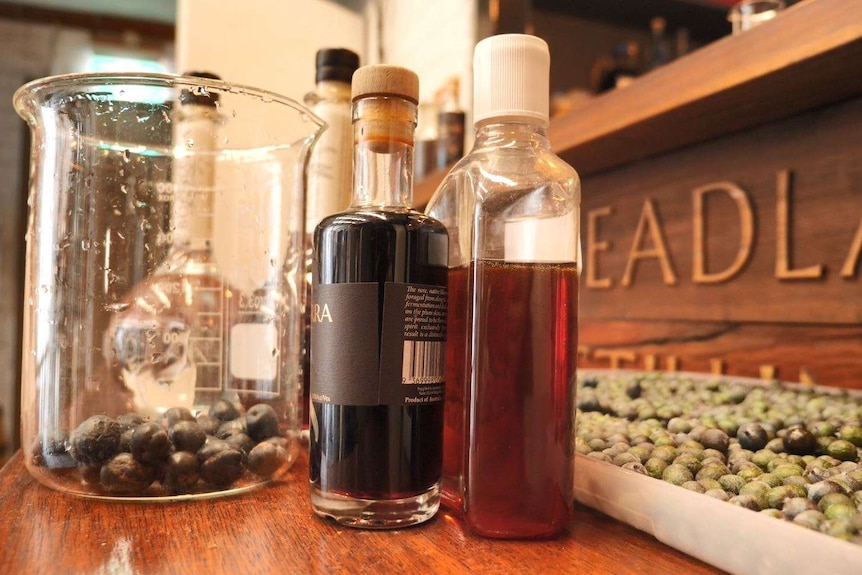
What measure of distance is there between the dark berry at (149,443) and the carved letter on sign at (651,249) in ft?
3.09

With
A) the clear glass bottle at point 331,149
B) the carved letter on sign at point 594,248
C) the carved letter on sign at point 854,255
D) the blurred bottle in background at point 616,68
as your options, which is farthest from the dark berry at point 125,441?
the blurred bottle in background at point 616,68

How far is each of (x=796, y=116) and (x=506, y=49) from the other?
678mm

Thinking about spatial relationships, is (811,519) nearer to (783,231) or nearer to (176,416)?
(176,416)

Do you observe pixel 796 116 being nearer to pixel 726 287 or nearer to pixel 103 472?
pixel 726 287

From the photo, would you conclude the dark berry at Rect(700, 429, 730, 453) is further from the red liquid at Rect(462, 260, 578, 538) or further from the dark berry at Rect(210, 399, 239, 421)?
the dark berry at Rect(210, 399, 239, 421)

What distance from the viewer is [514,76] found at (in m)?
0.46

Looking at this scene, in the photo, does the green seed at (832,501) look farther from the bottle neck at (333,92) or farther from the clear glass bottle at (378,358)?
the bottle neck at (333,92)

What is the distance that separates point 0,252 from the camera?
3717mm

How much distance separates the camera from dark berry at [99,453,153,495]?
0.49 m

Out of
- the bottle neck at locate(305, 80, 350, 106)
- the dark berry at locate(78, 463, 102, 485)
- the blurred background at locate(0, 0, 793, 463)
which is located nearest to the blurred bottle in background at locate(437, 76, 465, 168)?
the blurred background at locate(0, 0, 793, 463)

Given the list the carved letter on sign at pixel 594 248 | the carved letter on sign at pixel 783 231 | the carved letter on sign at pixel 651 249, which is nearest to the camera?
the carved letter on sign at pixel 783 231

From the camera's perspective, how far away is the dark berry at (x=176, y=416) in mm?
516

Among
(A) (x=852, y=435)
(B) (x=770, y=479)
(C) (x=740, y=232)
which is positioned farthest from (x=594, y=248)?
(B) (x=770, y=479)

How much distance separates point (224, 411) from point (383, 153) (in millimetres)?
261
